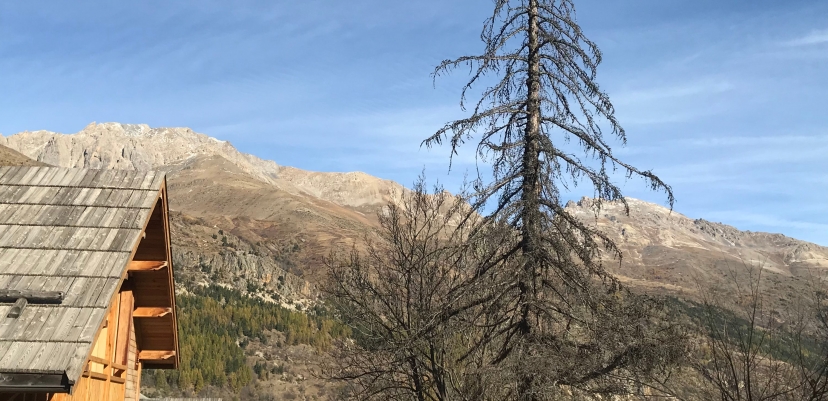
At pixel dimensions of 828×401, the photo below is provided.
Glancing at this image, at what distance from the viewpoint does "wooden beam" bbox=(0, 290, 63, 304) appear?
621cm

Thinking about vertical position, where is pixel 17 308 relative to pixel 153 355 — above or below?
Result: above

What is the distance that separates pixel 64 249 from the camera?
6980 mm

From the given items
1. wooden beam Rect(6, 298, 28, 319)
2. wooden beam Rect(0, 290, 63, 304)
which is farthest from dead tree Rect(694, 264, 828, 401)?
wooden beam Rect(6, 298, 28, 319)

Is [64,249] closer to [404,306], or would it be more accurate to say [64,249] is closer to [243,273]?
[404,306]

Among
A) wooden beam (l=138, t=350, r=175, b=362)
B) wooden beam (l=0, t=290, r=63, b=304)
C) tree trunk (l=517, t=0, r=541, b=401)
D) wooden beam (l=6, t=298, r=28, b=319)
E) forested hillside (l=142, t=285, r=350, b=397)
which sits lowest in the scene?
forested hillside (l=142, t=285, r=350, b=397)

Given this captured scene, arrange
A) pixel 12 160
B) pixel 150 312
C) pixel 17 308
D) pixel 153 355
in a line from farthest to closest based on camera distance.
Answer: pixel 12 160 < pixel 153 355 < pixel 150 312 < pixel 17 308

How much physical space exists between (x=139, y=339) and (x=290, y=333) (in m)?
56.4

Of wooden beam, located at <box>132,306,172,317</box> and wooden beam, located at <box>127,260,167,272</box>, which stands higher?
wooden beam, located at <box>127,260,167,272</box>

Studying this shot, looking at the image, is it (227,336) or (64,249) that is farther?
(227,336)

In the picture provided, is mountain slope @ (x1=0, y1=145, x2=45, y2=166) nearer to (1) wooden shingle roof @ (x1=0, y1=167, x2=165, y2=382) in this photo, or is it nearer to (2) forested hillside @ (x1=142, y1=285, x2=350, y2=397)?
(2) forested hillside @ (x1=142, y1=285, x2=350, y2=397)

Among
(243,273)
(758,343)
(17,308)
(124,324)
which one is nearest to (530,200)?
(758,343)

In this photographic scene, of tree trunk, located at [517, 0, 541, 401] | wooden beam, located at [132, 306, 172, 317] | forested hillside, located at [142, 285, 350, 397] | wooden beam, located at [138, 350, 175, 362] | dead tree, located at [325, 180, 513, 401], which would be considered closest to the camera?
wooden beam, located at [132, 306, 172, 317]

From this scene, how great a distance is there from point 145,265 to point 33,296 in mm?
2501

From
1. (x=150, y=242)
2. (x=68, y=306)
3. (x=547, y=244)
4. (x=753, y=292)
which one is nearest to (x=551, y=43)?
(x=547, y=244)
